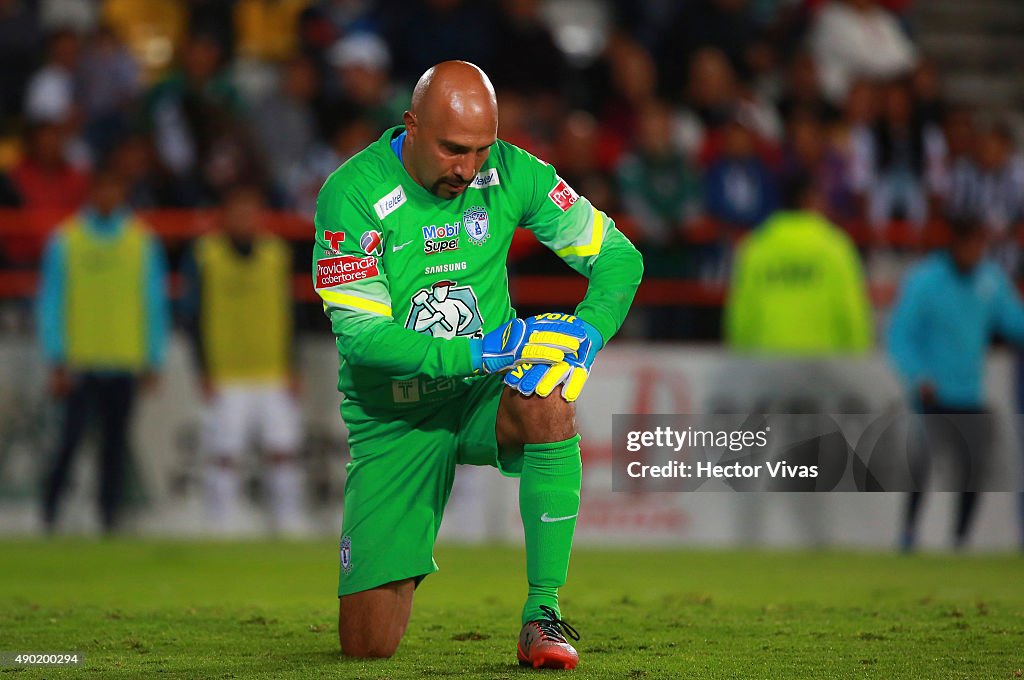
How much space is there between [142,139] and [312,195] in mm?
1419

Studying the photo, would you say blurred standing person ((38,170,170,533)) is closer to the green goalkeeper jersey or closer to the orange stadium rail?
the orange stadium rail

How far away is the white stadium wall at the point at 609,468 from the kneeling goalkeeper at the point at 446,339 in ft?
17.9

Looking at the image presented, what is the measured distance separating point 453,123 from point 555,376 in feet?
3.09

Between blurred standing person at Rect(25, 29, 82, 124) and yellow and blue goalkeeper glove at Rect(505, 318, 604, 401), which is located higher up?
blurred standing person at Rect(25, 29, 82, 124)

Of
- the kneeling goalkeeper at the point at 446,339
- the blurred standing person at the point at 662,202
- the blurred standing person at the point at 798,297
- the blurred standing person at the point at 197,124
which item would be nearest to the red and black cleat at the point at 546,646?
the kneeling goalkeeper at the point at 446,339

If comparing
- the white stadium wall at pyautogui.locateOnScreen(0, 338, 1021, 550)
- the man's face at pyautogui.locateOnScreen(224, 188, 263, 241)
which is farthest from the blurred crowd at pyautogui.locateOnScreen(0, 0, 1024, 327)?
the white stadium wall at pyautogui.locateOnScreen(0, 338, 1021, 550)

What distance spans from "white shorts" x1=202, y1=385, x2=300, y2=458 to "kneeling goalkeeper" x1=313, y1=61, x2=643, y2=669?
5640 mm

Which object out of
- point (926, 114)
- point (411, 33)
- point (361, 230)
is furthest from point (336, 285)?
point (926, 114)

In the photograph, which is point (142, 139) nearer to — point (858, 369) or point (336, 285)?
point (858, 369)

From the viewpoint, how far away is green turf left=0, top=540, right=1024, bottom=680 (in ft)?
17.5

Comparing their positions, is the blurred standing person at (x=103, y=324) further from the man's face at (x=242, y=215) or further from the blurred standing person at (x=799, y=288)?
the blurred standing person at (x=799, y=288)

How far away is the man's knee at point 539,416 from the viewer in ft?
17.1

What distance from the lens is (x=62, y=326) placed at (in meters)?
11.1

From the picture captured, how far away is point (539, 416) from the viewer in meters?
5.23
